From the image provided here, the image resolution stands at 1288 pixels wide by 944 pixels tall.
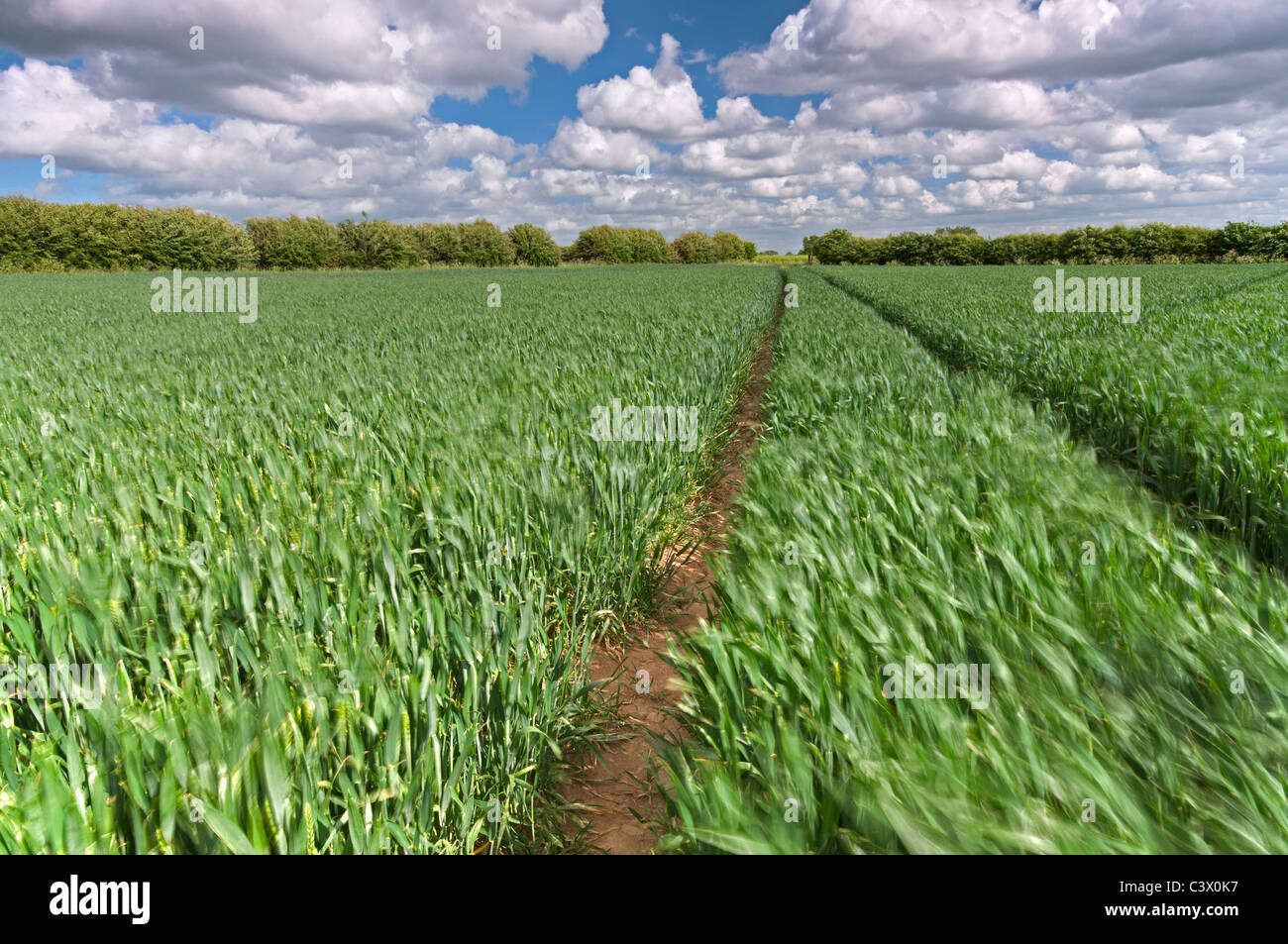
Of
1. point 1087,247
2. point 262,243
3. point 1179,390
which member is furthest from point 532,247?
point 1179,390

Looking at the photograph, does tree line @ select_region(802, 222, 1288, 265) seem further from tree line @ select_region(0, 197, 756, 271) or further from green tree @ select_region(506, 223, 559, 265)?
green tree @ select_region(506, 223, 559, 265)

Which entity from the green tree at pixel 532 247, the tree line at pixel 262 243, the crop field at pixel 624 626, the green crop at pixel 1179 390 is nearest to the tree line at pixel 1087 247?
the tree line at pixel 262 243

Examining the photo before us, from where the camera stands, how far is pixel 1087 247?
65.0 m

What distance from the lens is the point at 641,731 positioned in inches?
95.5

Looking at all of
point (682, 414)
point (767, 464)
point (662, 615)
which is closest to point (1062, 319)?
point (682, 414)

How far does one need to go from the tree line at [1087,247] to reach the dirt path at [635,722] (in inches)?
3023

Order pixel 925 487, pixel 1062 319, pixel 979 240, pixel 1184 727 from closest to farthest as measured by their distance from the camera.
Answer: pixel 1184 727 < pixel 925 487 < pixel 1062 319 < pixel 979 240

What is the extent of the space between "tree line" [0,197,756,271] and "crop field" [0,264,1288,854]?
2771 inches

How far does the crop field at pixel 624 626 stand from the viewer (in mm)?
1154

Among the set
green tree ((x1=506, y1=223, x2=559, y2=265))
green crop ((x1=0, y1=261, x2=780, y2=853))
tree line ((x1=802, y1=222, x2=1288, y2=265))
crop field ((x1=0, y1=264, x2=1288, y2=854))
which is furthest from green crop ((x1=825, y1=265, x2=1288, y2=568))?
green tree ((x1=506, y1=223, x2=559, y2=265))

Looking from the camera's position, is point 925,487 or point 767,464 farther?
point 767,464

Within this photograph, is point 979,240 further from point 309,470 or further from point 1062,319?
point 309,470

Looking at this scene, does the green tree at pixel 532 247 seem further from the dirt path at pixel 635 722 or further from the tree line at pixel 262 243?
the dirt path at pixel 635 722
